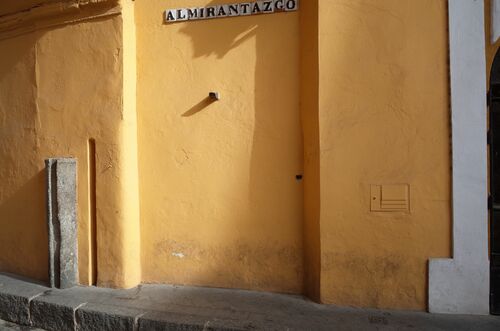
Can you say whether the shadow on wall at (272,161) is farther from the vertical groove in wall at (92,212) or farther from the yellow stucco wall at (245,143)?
the vertical groove in wall at (92,212)

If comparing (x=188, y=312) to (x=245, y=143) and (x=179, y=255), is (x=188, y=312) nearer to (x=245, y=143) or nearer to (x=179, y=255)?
(x=179, y=255)

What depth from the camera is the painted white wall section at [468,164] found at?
3.12 m

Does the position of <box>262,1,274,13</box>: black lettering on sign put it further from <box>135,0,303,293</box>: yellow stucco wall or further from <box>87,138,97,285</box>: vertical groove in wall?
<box>87,138,97,285</box>: vertical groove in wall

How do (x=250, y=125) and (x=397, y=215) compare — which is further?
(x=250, y=125)

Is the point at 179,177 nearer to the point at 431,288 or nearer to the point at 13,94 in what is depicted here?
the point at 13,94

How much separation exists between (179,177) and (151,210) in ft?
1.72

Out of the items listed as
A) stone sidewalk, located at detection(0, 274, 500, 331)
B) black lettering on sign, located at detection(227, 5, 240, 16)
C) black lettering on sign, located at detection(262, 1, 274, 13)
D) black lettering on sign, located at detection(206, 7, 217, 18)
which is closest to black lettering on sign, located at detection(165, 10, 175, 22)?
black lettering on sign, located at detection(206, 7, 217, 18)

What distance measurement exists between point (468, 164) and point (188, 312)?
9.59 feet

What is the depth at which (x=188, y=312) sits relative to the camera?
320 cm

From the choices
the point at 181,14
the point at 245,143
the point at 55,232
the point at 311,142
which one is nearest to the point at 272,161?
the point at 245,143

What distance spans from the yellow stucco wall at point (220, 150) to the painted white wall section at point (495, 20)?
70.7 inches

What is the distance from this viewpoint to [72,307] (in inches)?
132

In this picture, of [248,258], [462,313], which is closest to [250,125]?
[248,258]

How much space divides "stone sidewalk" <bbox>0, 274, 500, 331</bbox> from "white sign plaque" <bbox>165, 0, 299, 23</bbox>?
3.01 m
